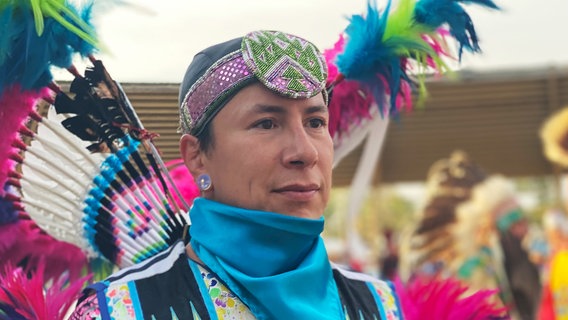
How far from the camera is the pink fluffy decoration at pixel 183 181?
2.47m

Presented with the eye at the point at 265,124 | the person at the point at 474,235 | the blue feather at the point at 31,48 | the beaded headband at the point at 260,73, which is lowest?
the person at the point at 474,235

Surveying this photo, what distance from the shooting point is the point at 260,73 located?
1938 millimetres

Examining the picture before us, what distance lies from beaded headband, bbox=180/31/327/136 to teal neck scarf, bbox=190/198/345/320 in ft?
0.73

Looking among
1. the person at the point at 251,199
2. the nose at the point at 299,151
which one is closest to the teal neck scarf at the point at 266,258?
the person at the point at 251,199

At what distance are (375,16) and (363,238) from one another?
7.01 m

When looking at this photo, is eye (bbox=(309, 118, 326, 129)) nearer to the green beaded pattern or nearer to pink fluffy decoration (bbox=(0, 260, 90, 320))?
the green beaded pattern

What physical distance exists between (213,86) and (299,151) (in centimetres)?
25

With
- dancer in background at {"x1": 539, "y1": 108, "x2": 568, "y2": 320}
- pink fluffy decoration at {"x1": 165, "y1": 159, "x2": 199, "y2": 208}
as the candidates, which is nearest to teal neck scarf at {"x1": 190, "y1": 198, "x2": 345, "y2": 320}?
pink fluffy decoration at {"x1": 165, "y1": 159, "x2": 199, "y2": 208}

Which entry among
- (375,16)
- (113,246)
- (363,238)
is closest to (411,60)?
(375,16)

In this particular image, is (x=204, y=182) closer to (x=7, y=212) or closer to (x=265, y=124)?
(x=265, y=124)

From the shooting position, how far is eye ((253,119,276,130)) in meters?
1.94

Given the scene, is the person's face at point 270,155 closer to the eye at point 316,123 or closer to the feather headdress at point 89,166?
the eye at point 316,123

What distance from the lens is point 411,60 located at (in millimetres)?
2477

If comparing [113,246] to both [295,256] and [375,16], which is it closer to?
[295,256]
